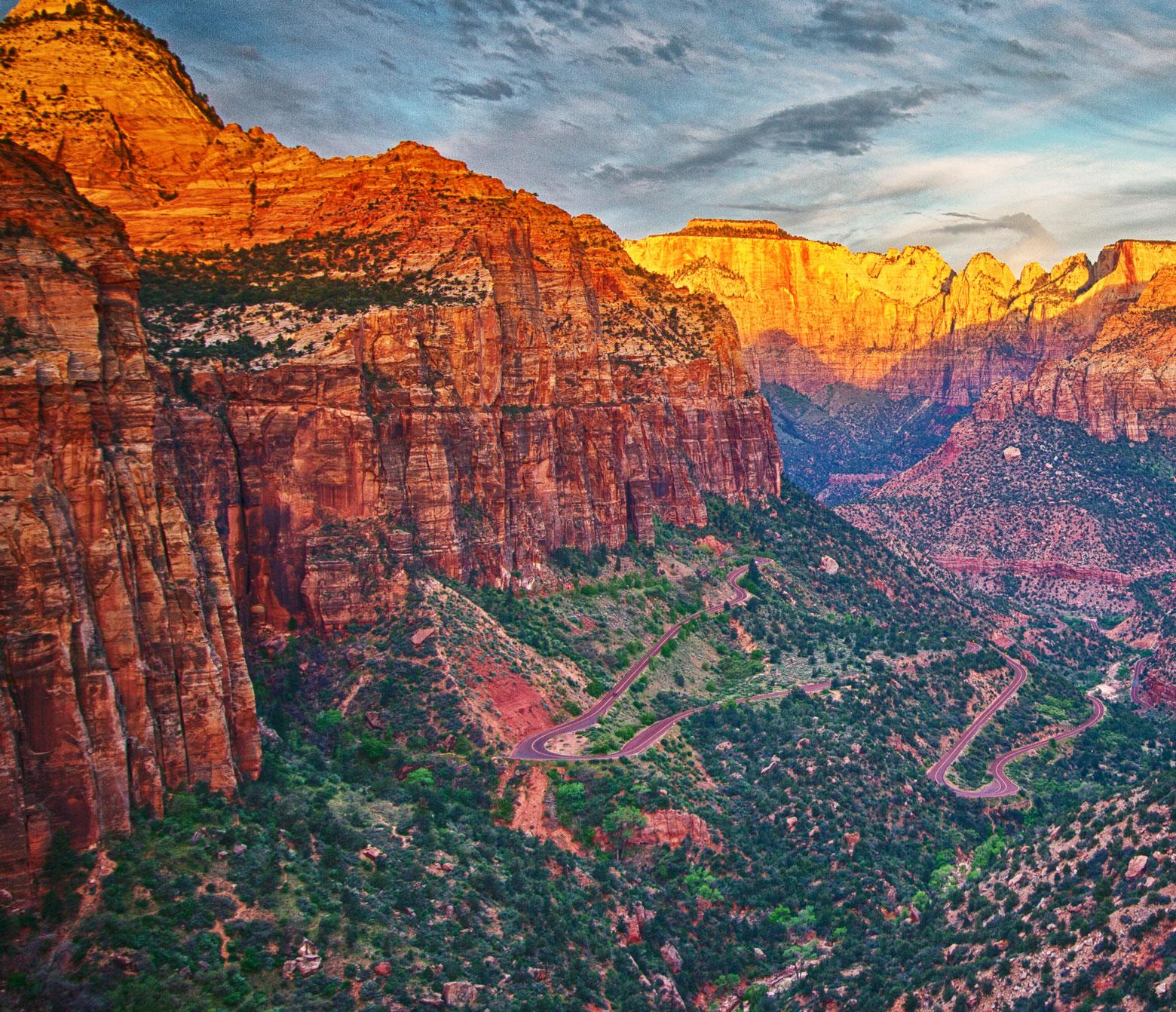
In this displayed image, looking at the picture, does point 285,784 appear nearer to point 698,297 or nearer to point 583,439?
point 583,439

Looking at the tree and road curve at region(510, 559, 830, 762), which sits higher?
road curve at region(510, 559, 830, 762)

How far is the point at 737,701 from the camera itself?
95500mm

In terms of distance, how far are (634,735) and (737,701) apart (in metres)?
13.6

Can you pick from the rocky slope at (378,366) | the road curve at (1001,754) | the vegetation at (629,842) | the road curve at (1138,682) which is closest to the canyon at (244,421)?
the rocky slope at (378,366)

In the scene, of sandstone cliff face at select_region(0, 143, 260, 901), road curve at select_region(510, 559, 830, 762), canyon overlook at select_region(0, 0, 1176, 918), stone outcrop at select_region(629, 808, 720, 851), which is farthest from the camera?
road curve at select_region(510, 559, 830, 762)

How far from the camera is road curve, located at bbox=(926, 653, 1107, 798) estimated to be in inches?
3570

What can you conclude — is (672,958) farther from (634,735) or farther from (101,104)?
(101,104)

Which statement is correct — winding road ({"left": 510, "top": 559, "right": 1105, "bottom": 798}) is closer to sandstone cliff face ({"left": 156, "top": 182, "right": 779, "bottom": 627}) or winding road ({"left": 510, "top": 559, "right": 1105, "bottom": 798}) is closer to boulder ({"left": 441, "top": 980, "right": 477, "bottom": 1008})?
sandstone cliff face ({"left": 156, "top": 182, "right": 779, "bottom": 627})

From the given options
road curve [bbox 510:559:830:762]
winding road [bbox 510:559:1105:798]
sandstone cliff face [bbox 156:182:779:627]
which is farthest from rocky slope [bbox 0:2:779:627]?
road curve [bbox 510:559:830:762]

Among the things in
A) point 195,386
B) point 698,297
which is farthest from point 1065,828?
point 698,297

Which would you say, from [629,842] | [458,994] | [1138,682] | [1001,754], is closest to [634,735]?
[629,842]

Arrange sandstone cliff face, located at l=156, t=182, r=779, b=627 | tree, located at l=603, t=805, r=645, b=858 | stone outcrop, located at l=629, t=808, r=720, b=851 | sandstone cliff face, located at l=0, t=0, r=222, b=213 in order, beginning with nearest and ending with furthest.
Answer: tree, located at l=603, t=805, r=645, b=858 < stone outcrop, located at l=629, t=808, r=720, b=851 < sandstone cliff face, located at l=156, t=182, r=779, b=627 < sandstone cliff face, located at l=0, t=0, r=222, b=213

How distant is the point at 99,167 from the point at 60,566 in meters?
61.2

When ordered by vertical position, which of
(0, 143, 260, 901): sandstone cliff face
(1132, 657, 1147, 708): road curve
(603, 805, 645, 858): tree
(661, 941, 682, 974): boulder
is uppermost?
(0, 143, 260, 901): sandstone cliff face
